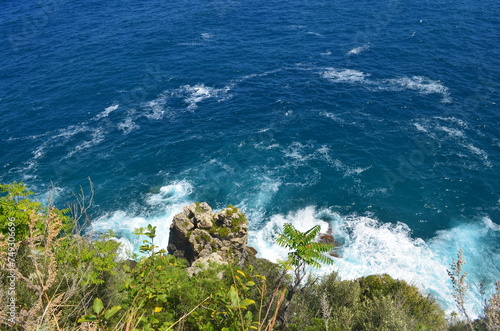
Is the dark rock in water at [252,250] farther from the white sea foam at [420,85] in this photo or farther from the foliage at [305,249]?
the white sea foam at [420,85]

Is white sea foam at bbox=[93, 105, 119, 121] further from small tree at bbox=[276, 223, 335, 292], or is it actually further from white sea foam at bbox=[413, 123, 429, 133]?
small tree at bbox=[276, 223, 335, 292]

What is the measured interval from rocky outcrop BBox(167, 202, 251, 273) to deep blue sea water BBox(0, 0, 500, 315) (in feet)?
26.0

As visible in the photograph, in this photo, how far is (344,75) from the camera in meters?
82.5

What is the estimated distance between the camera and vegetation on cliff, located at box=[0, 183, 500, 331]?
1064cm

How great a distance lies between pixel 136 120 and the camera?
72375mm

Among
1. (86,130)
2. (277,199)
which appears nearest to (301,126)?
(277,199)

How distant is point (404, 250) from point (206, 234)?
2684 cm

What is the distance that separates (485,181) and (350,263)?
2667 centimetres

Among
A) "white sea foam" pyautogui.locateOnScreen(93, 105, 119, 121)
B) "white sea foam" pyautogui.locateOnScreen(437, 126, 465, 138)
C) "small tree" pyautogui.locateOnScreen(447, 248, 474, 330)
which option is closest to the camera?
"small tree" pyautogui.locateOnScreen(447, 248, 474, 330)

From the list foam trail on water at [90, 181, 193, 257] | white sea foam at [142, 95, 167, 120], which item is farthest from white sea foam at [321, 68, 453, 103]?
foam trail on water at [90, 181, 193, 257]

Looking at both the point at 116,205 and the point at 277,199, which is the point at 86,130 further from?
the point at 277,199

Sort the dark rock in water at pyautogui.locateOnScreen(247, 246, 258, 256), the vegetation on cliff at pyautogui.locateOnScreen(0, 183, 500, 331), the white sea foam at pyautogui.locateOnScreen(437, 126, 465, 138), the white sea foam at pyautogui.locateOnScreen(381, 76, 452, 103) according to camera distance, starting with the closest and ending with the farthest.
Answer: the vegetation on cliff at pyautogui.locateOnScreen(0, 183, 500, 331) < the dark rock in water at pyautogui.locateOnScreen(247, 246, 258, 256) < the white sea foam at pyautogui.locateOnScreen(437, 126, 465, 138) < the white sea foam at pyautogui.locateOnScreen(381, 76, 452, 103)

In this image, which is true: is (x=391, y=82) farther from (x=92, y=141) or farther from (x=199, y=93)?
(x=92, y=141)

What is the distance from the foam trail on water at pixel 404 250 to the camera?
4466cm
